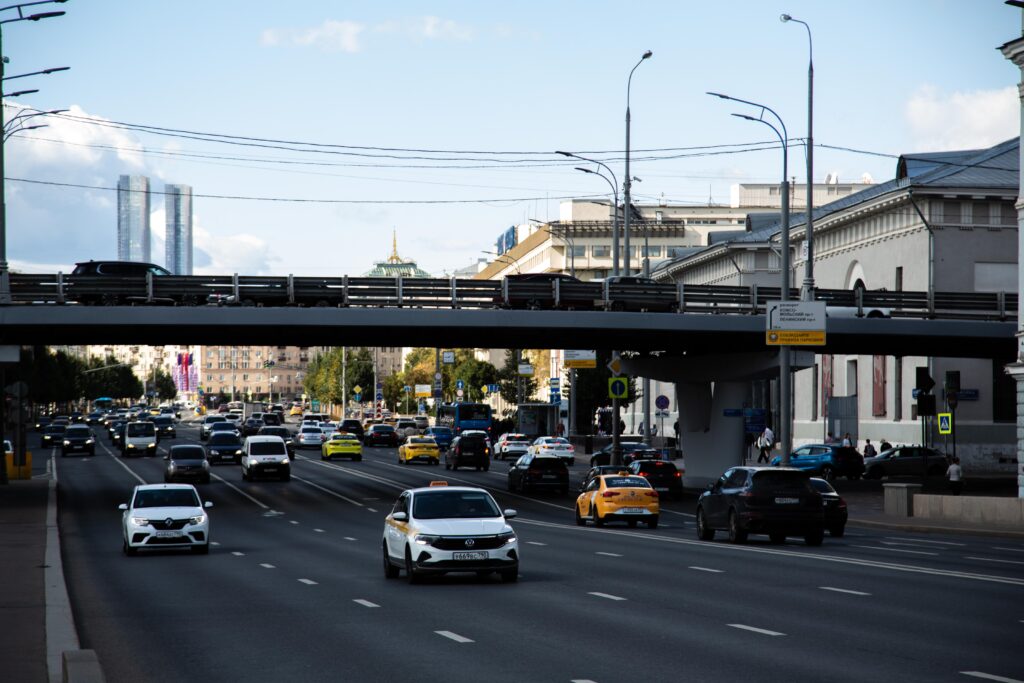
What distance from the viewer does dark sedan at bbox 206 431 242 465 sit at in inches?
2867

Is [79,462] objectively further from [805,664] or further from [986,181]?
[805,664]

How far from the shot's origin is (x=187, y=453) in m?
56.6

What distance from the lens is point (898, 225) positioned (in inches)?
2712

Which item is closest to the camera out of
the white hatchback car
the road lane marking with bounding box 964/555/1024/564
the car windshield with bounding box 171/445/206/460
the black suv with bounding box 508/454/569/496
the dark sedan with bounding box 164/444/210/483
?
the road lane marking with bounding box 964/555/1024/564

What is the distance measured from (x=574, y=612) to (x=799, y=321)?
84.7 ft

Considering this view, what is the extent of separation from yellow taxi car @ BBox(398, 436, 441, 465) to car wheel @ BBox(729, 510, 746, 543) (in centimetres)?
4619

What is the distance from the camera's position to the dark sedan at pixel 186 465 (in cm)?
5600

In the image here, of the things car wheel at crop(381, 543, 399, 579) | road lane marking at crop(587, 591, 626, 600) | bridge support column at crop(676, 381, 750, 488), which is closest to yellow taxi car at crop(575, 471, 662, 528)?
car wheel at crop(381, 543, 399, 579)

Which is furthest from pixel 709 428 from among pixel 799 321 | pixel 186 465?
A: pixel 186 465

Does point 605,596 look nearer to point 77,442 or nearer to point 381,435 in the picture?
point 77,442

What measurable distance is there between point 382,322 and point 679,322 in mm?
9170

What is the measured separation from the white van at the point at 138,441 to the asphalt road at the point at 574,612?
4835 cm

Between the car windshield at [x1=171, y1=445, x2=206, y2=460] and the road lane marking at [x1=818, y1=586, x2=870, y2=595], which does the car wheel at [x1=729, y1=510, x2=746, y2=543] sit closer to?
the road lane marking at [x1=818, y1=586, x2=870, y2=595]

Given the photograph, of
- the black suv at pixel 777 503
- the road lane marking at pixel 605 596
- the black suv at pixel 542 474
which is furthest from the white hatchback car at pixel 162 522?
the black suv at pixel 542 474
